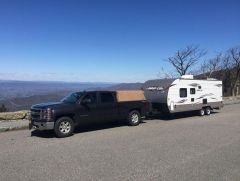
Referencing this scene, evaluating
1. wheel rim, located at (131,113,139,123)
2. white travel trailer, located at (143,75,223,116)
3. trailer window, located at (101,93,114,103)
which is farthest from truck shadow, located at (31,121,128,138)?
white travel trailer, located at (143,75,223,116)

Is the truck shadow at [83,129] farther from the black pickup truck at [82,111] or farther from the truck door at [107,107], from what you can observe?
the truck door at [107,107]

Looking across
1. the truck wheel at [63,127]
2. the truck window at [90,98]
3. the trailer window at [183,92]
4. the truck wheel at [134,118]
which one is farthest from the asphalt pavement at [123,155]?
the trailer window at [183,92]

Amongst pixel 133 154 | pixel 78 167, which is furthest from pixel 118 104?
pixel 78 167

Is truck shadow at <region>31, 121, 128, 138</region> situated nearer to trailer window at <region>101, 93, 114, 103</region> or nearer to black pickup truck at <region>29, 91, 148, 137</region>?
black pickup truck at <region>29, 91, 148, 137</region>

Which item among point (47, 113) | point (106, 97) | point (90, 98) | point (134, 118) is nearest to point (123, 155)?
point (47, 113)

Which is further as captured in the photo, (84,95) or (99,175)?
(84,95)

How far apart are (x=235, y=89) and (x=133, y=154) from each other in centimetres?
4521

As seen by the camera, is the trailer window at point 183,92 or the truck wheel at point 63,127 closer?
the truck wheel at point 63,127

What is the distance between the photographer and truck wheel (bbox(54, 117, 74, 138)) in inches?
503

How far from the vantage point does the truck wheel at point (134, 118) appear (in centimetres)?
1603

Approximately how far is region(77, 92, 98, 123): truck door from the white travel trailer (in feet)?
20.0

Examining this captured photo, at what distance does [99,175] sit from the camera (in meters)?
7.30

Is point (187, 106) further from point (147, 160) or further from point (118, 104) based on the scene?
point (147, 160)

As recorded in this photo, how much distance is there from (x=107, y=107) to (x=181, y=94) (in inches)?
264
